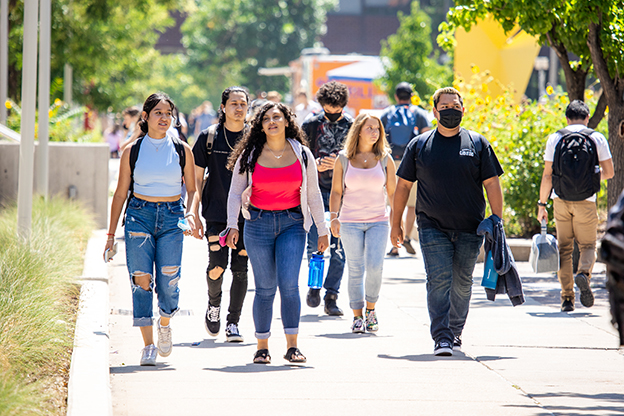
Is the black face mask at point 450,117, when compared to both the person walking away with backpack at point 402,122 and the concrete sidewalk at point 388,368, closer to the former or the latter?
the concrete sidewalk at point 388,368

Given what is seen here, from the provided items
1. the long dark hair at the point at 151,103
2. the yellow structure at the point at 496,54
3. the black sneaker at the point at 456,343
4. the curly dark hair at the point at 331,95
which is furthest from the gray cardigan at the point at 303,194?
the yellow structure at the point at 496,54

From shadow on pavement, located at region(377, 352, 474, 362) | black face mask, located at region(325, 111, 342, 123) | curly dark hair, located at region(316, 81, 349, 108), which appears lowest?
shadow on pavement, located at region(377, 352, 474, 362)

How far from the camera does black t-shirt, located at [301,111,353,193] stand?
8.67 m

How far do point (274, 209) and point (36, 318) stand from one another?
1645 mm

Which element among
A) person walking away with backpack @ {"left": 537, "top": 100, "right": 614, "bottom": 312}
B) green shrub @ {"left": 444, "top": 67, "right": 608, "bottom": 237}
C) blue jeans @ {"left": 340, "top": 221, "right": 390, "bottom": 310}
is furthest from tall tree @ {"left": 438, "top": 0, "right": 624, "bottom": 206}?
blue jeans @ {"left": 340, "top": 221, "right": 390, "bottom": 310}

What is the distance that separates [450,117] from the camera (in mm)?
6641

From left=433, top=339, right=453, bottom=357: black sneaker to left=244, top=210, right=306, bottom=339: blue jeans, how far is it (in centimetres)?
105

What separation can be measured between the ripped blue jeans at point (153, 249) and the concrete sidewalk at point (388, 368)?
0.42 meters

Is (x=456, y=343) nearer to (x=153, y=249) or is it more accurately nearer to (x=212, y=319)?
(x=212, y=319)

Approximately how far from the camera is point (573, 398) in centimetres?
565

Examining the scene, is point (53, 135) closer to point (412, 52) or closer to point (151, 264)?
point (151, 264)

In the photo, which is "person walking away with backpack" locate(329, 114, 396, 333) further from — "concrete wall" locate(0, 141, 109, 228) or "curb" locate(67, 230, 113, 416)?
"concrete wall" locate(0, 141, 109, 228)

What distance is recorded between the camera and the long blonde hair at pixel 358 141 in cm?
772

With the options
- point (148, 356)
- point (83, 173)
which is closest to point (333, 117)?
point (148, 356)
